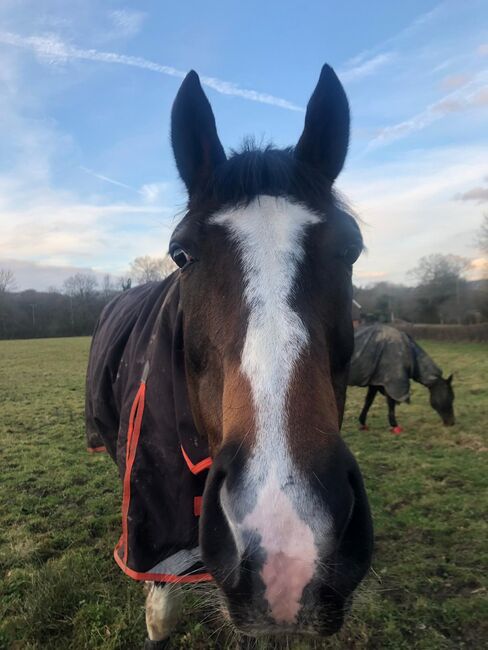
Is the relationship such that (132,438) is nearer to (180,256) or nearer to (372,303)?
(180,256)

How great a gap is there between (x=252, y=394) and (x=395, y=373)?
8.47 meters

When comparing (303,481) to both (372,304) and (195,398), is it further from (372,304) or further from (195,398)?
(372,304)

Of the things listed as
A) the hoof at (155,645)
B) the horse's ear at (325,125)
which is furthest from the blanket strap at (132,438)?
the horse's ear at (325,125)

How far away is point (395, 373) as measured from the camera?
9305 millimetres

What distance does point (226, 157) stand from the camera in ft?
7.73

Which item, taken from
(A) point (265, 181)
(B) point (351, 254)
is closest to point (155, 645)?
(B) point (351, 254)

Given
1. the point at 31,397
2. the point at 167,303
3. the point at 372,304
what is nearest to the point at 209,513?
the point at 167,303

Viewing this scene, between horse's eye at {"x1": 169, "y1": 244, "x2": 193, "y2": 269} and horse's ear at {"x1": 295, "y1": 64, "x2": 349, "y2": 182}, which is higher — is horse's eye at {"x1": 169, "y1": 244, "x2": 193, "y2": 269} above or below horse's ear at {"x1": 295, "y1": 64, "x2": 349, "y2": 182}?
below

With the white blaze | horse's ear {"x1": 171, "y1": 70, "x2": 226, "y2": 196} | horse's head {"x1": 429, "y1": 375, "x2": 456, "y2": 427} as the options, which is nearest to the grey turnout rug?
horse's head {"x1": 429, "y1": 375, "x2": 456, "y2": 427}

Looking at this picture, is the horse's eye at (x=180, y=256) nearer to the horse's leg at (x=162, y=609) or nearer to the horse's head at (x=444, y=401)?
the horse's leg at (x=162, y=609)

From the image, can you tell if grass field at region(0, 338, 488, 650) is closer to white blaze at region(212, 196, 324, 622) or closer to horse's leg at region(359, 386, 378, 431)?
horse's leg at region(359, 386, 378, 431)

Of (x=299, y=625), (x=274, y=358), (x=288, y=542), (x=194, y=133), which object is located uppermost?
(x=194, y=133)

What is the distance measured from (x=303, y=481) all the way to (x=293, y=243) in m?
0.94

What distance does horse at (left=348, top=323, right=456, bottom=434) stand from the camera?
365 inches
